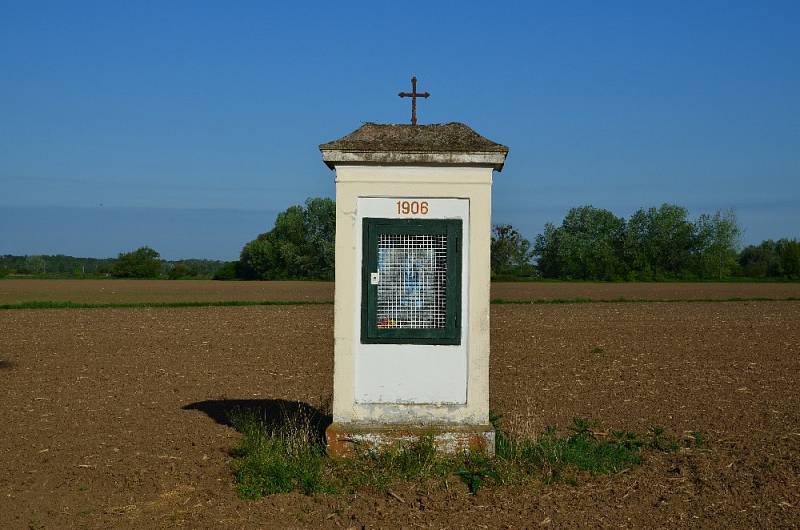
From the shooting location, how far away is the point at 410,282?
310 inches

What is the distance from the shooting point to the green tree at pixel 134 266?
8512 cm

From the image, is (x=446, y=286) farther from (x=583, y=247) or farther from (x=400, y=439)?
(x=583, y=247)

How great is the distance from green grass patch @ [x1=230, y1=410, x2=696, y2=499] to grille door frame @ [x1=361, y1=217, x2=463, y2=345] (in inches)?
38.8

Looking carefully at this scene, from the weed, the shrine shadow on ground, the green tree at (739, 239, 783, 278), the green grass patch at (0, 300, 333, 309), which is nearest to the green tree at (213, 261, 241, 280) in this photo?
the green grass patch at (0, 300, 333, 309)

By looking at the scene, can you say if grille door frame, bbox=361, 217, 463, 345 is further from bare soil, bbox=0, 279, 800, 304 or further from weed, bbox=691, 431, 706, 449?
bare soil, bbox=0, 279, 800, 304

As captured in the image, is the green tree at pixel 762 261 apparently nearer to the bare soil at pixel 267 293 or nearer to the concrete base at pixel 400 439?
the bare soil at pixel 267 293

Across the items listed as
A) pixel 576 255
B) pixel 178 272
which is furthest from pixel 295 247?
pixel 576 255

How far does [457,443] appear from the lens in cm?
773

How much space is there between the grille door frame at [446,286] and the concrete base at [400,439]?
2.86 feet

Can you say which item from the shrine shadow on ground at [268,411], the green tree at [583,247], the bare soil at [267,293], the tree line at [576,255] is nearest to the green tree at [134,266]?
the tree line at [576,255]

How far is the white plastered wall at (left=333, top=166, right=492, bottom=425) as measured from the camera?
778 cm

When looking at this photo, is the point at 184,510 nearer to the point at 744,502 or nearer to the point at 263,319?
the point at 744,502

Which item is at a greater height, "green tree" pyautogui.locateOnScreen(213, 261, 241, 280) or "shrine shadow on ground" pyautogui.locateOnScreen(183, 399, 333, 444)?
"green tree" pyautogui.locateOnScreen(213, 261, 241, 280)

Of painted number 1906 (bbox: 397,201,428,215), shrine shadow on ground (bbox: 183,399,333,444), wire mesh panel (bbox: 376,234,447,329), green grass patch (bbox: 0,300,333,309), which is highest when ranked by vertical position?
painted number 1906 (bbox: 397,201,428,215)
